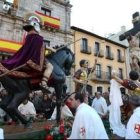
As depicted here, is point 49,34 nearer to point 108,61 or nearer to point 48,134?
point 108,61

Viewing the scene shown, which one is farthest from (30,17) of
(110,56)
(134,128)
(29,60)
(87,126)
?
(87,126)

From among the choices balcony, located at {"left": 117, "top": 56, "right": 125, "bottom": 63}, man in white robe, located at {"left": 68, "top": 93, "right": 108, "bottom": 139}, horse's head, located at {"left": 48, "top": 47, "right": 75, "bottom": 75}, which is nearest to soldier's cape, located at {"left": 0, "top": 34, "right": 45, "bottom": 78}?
horse's head, located at {"left": 48, "top": 47, "right": 75, "bottom": 75}

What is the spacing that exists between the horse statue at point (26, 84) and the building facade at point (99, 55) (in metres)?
20.2

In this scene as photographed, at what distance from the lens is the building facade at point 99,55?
28770 millimetres

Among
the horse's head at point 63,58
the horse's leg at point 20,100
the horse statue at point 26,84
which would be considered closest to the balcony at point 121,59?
the horse's head at point 63,58

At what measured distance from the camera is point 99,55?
3158 cm

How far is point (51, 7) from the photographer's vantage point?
1017 inches

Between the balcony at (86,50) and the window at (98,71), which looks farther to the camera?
the window at (98,71)

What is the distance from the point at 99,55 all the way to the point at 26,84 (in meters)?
26.4

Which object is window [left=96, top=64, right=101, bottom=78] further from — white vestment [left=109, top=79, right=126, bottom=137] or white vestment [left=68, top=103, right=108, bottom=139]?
white vestment [left=68, top=103, right=108, bottom=139]

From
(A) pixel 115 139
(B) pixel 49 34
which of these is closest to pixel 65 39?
(B) pixel 49 34

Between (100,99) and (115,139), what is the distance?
5.01 meters

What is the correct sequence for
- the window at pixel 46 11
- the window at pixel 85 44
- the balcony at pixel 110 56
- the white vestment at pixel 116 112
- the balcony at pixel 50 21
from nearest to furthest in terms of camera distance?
the white vestment at pixel 116 112 < the balcony at pixel 50 21 < the window at pixel 46 11 < the window at pixel 85 44 < the balcony at pixel 110 56

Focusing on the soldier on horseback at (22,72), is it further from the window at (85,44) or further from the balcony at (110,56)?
the balcony at (110,56)
